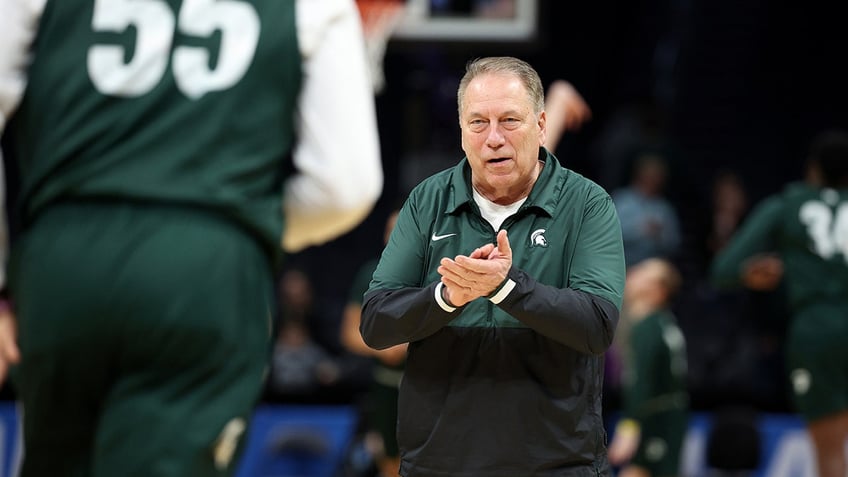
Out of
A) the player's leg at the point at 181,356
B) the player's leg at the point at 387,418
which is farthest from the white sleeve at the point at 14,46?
the player's leg at the point at 387,418

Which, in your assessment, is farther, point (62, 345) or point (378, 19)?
point (378, 19)

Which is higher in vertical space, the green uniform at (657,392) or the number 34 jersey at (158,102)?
the number 34 jersey at (158,102)

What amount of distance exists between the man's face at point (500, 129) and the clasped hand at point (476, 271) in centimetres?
27

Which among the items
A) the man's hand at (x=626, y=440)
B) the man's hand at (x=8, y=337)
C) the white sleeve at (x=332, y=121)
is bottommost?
the man's hand at (x=626, y=440)

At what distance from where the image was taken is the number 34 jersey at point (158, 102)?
308 cm

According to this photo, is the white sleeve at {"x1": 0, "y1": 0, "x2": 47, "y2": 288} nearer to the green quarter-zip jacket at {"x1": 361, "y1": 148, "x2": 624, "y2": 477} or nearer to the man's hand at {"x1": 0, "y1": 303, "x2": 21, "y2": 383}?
the man's hand at {"x1": 0, "y1": 303, "x2": 21, "y2": 383}

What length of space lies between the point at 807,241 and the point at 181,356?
5.76 meters

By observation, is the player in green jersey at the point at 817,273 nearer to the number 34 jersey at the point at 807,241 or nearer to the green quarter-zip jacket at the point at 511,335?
the number 34 jersey at the point at 807,241

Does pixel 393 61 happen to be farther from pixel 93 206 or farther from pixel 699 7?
pixel 93 206

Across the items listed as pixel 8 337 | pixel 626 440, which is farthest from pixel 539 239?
pixel 626 440

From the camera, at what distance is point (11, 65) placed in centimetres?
310

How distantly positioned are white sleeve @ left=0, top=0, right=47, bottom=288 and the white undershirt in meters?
1.24

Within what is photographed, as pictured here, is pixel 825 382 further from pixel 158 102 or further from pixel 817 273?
pixel 158 102

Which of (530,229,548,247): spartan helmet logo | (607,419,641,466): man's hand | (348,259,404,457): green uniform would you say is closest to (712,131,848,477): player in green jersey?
(607,419,641,466): man's hand
